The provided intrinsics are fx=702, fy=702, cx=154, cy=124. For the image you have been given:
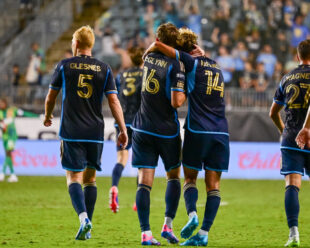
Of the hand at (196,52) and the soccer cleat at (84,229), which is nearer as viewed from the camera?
the soccer cleat at (84,229)

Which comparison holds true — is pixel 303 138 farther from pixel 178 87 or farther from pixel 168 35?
pixel 168 35

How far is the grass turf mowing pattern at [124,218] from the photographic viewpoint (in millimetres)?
7786

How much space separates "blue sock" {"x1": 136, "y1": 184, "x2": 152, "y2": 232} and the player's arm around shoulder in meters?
0.95

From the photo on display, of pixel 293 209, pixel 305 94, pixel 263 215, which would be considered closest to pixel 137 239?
pixel 293 209

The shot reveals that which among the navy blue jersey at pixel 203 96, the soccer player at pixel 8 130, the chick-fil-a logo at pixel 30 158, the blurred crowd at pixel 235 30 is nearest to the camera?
the navy blue jersey at pixel 203 96

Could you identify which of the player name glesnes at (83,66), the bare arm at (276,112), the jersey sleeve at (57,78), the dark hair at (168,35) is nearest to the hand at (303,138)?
the bare arm at (276,112)

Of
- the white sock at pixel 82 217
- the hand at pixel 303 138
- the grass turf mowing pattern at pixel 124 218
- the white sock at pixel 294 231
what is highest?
the hand at pixel 303 138

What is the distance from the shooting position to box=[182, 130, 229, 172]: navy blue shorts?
7344 millimetres

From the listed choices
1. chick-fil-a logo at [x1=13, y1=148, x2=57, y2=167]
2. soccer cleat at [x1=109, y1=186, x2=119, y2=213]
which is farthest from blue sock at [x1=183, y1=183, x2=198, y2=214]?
chick-fil-a logo at [x1=13, y1=148, x2=57, y2=167]

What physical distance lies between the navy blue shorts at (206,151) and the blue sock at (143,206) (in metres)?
0.53

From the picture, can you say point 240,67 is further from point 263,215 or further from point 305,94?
point 305,94

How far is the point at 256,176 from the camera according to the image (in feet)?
59.6

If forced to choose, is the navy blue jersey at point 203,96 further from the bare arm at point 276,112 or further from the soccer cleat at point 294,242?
the soccer cleat at point 294,242

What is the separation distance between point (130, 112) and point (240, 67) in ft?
33.5
